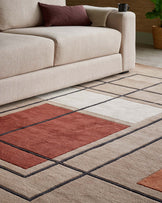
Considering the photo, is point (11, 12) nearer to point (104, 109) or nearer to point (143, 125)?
point (104, 109)

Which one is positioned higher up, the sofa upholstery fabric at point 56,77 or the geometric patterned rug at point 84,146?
the sofa upholstery fabric at point 56,77

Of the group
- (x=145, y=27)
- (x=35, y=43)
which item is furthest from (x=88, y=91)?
(x=145, y=27)

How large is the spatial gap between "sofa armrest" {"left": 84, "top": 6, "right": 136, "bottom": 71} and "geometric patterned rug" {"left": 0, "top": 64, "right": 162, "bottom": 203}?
570mm

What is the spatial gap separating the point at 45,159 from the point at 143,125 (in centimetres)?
78

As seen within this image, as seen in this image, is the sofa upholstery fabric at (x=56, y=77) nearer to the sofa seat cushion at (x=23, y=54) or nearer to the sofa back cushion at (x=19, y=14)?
the sofa seat cushion at (x=23, y=54)

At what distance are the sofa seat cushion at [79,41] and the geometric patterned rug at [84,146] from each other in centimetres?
30

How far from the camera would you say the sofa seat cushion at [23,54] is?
290cm

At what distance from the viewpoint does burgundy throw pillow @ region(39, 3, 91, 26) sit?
Result: 385 cm

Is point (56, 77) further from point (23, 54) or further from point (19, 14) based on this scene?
point (19, 14)

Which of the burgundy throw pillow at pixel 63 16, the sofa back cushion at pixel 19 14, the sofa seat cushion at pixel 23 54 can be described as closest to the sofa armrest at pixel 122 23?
the burgundy throw pillow at pixel 63 16

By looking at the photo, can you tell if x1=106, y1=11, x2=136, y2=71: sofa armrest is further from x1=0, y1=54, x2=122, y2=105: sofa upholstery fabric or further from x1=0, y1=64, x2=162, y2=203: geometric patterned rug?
x1=0, y1=64, x2=162, y2=203: geometric patterned rug

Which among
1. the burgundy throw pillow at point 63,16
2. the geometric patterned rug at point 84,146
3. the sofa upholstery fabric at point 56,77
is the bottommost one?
the geometric patterned rug at point 84,146

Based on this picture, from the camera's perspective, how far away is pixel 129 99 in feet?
10.5

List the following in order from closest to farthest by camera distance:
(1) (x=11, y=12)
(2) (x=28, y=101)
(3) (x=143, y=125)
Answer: (3) (x=143, y=125) → (2) (x=28, y=101) → (1) (x=11, y=12)
